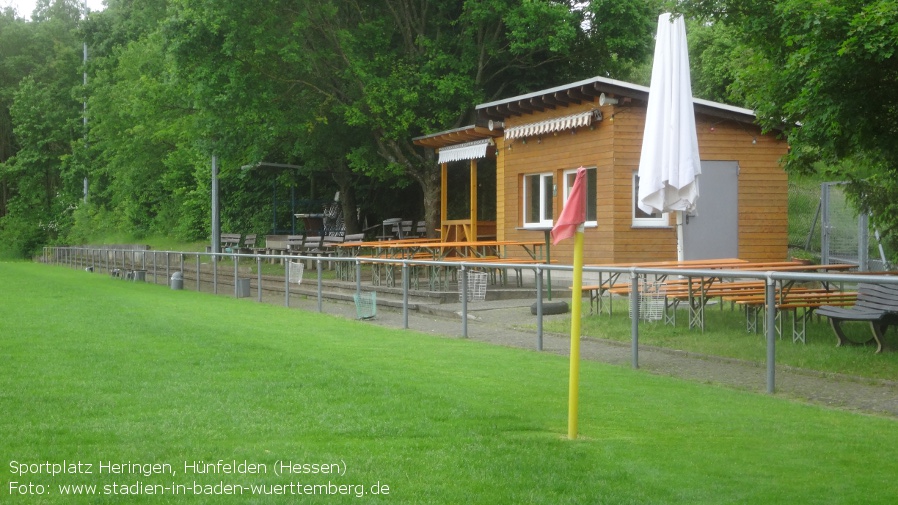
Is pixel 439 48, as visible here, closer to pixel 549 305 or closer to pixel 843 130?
pixel 549 305

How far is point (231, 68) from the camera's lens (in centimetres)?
2692

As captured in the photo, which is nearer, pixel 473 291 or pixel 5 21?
pixel 473 291

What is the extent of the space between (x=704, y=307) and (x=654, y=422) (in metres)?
4.68

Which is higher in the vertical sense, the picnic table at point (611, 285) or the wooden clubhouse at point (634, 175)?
the wooden clubhouse at point (634, 175)

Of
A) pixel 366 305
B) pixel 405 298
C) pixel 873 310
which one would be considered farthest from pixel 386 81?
pixel 873 310

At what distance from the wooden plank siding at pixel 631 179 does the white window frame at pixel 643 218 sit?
0.26 feet

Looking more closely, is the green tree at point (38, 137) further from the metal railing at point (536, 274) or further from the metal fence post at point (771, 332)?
the metal fence post at point (771, 332)

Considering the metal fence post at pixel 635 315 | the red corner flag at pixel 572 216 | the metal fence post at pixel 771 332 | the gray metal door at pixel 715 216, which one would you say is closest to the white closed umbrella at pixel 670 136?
the gray metal door at pixel 715 216

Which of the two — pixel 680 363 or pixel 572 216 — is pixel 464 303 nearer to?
pixel 680 363

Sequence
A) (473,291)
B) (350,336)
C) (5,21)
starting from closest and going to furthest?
(350,336)
(473,291)
(5,21)

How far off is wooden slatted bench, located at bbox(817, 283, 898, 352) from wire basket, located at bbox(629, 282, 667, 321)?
1736 millimetres

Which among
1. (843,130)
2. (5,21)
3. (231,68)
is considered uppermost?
(5,21)

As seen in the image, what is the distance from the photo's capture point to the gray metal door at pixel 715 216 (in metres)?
20.7

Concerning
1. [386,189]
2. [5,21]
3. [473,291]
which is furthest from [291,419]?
[5,21]
